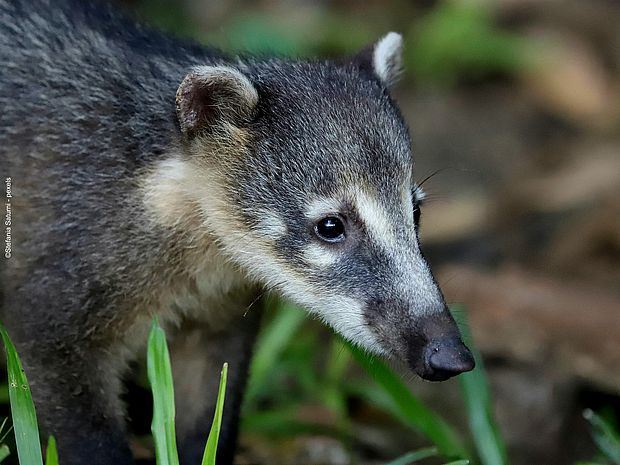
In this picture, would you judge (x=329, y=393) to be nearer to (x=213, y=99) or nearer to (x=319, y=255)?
(x=319, y=255)

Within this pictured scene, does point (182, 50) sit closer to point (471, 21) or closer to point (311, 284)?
point (311, 284)

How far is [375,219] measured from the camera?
534 cm

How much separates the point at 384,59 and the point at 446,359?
6.36ft

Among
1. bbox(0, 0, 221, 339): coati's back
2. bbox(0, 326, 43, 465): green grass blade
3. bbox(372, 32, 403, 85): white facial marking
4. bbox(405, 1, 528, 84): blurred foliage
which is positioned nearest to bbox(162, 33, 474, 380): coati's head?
bbox(0, 0, 221, 339): coati's back

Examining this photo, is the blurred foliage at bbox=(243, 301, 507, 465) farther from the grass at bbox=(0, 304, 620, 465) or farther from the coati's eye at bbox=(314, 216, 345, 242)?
the coati's eye at bbox=(314, 216, 345, 242)

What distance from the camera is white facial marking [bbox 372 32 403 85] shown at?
6.14m

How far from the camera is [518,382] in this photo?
302 inches

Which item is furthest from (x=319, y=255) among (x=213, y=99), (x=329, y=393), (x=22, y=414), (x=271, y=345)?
(x=329, y=393)

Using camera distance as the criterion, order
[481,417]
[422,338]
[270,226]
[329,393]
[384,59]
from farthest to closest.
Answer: [329,393] < [384,59] < [481,417] < [270,226] < [422,338]

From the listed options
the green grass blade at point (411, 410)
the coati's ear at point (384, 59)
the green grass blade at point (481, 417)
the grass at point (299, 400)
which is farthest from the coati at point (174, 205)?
the green grass blade at point (481, 417)

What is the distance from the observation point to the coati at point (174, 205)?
5344 millimetres

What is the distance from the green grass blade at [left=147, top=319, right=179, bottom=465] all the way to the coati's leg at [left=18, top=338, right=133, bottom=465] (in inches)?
21.8

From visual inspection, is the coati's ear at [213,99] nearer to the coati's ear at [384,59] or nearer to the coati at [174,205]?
the coati at [174,205]

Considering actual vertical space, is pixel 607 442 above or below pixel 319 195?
→ below
